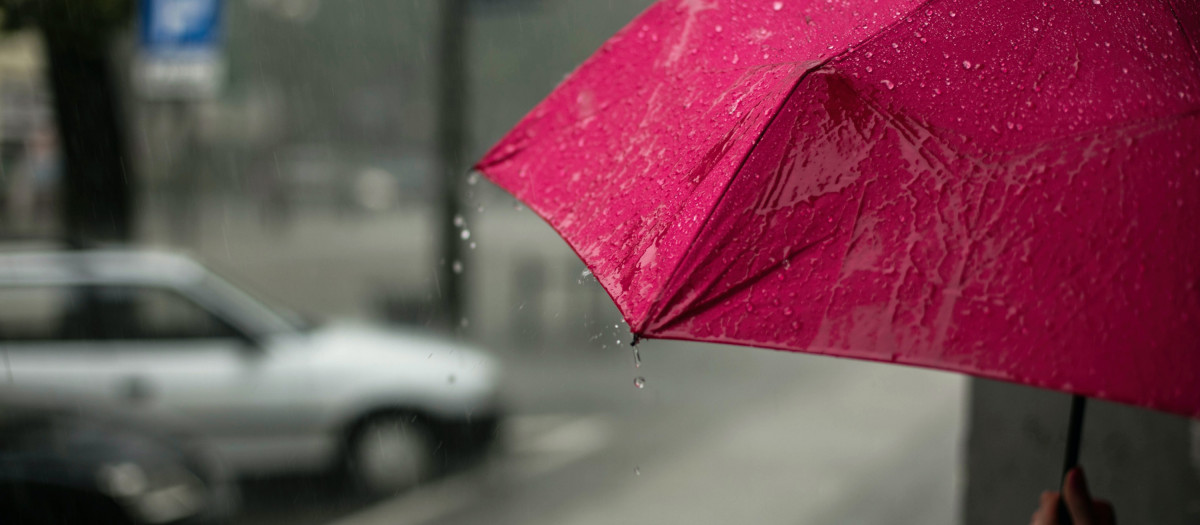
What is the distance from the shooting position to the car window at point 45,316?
530 cm

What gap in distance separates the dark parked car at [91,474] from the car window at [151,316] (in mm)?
1087

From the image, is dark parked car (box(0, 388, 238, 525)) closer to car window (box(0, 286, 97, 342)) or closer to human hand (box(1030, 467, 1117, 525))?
car window (box(0, 286, 97, 342))

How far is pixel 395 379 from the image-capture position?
229 inches

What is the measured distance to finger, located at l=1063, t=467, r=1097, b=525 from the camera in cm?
125

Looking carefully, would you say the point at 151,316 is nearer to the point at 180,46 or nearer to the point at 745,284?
the point at 180,46

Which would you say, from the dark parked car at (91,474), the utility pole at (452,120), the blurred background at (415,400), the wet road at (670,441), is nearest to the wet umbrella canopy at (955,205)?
the blurred background at (415,400)

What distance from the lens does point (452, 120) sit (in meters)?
8.69

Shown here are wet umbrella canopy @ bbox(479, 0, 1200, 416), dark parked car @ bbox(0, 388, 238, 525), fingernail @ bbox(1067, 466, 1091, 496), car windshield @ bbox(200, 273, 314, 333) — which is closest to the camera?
wet umbrella canopy @ bbox(479, 0, 1200, 416)

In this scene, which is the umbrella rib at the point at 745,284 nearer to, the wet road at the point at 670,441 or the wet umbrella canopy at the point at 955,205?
the wet umbrella canopy at the point at 955,205

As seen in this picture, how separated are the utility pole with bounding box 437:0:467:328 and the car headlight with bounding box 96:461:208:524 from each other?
4.15 m

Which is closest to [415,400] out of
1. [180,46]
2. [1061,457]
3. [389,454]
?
[389,454]

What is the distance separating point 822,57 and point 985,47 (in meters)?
0.21

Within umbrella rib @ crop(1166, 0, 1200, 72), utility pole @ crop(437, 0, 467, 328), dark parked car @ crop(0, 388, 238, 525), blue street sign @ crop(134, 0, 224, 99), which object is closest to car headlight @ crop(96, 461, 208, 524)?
dark parked car @ crop(0, 388, 238, 525)

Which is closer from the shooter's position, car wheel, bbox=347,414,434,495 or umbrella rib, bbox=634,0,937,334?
umbrella rib, bbox=634,0,937,334
